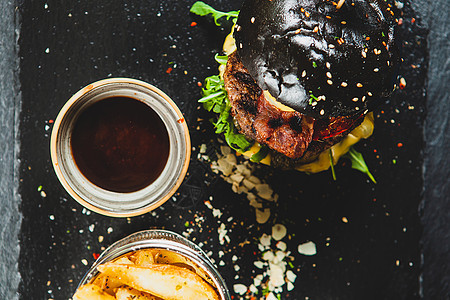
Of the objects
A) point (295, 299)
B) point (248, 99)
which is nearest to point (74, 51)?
point (248, 99)

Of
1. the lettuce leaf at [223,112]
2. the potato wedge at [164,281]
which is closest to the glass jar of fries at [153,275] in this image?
the potato wedge at [164,281]

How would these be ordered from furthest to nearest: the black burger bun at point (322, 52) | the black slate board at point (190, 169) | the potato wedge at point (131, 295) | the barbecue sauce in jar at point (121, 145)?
the black slate board at point (190, 169) < the barbecue sauce in jar at point (121, 145) < the potato wedge at point (131, 295) < the black burger bun at point (322, 52)

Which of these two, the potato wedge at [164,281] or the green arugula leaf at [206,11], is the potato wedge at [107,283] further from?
the green arugula leaf at [206,11]

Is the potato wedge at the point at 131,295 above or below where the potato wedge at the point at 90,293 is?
below

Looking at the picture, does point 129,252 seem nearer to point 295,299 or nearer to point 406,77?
point 295,299

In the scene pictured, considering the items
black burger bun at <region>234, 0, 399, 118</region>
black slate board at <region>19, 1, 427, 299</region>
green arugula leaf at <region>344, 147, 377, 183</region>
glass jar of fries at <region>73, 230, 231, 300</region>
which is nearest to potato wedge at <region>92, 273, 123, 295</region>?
glass jar of fries at <region>73, 230, 231, 300</region>

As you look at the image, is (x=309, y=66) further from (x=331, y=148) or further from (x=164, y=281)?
(x=164, y=281)

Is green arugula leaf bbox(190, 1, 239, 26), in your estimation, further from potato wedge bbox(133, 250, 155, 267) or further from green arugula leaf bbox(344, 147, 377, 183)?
potato wedge bbox(133, 250, 155, 267)
